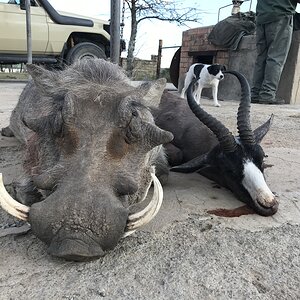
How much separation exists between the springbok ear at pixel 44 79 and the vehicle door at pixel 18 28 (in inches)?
333

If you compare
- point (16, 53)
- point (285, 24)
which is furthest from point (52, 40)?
point (285, 24)

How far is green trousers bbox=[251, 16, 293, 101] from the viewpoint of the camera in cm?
744

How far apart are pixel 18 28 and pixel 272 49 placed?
21.0 feet

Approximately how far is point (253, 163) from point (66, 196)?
1.47 m

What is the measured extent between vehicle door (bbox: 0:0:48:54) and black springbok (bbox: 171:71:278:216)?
838cm

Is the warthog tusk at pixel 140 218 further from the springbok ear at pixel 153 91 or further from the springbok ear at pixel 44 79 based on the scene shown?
the springbok ear at pixel 44 79

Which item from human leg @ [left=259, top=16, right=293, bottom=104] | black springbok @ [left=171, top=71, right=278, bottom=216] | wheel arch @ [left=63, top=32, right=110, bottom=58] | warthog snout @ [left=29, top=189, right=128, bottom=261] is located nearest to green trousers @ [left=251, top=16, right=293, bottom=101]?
human leg @ [left=259, top=16, right=293, bottom=104]

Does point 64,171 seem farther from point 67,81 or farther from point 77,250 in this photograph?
point 67,81

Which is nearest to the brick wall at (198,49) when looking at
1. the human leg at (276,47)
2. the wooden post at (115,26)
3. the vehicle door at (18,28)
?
the human leg at (276,47)

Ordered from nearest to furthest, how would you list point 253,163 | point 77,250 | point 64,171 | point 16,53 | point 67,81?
1. point 77,250
2. point 64,171
3. point 67,81
4. point 253,163
5. point 16,53

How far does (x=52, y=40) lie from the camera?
10.6 metres

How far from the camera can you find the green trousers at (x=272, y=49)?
744cm

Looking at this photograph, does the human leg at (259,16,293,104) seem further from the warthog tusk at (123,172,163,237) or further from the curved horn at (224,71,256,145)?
the warthog tusk at (123,172,163,237)

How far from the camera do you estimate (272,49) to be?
24.8 ft
